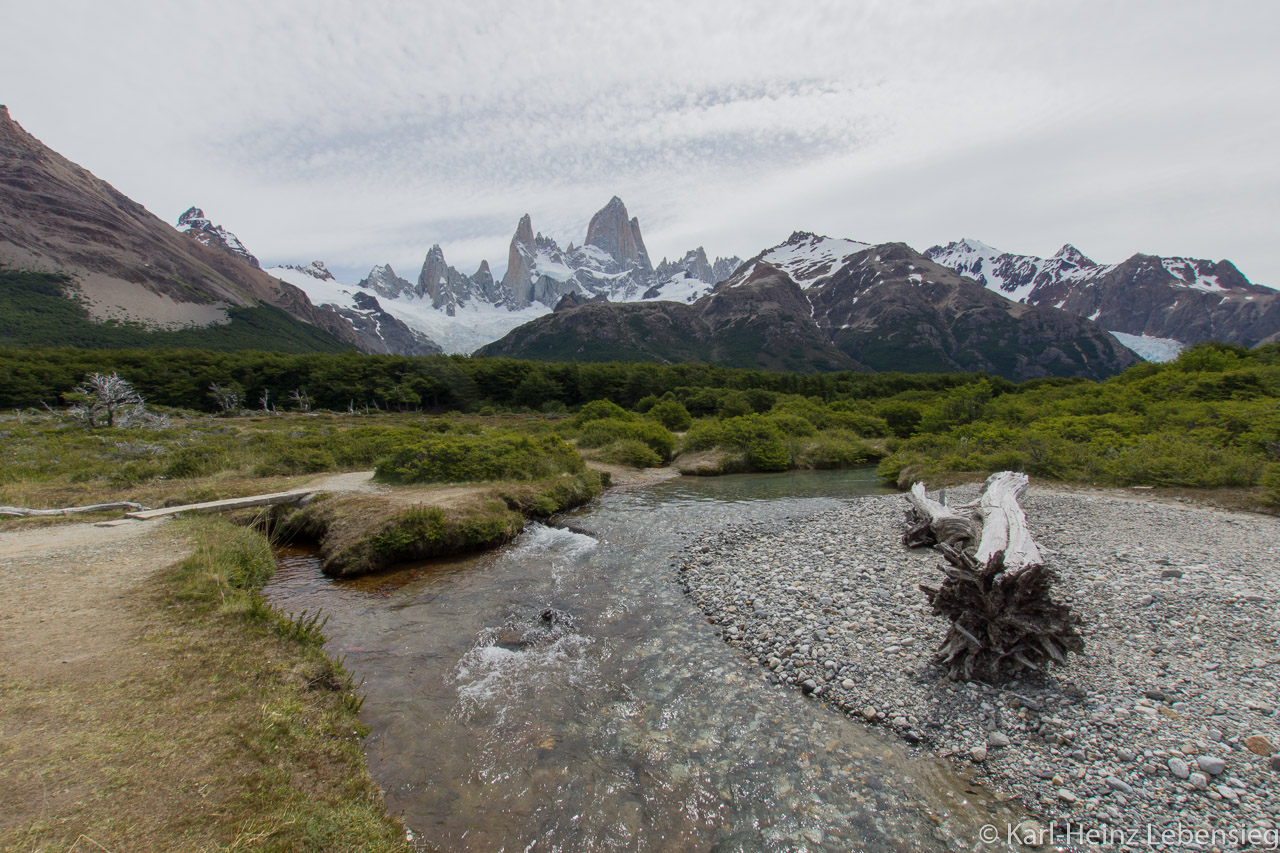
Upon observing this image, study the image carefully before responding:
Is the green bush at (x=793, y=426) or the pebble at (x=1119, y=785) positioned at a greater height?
the pebble at (x=1119, y=785)

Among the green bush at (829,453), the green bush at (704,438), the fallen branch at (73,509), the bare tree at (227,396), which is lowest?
the green bush at (829,453)

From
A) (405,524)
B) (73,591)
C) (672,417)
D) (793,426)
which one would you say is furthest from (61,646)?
(672,417)

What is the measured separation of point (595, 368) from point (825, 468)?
54.8 metres

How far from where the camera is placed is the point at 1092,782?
203 inches

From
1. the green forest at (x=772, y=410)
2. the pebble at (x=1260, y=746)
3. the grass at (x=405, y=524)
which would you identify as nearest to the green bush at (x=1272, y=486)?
the green forest at (x=772, y=410)

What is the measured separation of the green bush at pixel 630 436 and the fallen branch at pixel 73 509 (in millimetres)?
25095

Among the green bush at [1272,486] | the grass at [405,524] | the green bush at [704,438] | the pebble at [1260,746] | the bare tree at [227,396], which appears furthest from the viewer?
the bare tree at [227,396]

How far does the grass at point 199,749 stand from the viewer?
12.6 feet

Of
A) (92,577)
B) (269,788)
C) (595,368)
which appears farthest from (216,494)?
(595,368)

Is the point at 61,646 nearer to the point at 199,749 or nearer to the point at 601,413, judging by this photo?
the point at 199,749

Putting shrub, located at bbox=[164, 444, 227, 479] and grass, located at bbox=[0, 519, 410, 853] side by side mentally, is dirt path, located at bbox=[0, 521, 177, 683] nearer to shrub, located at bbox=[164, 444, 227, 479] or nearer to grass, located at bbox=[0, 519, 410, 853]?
grass, located at bbox=[0, 519, 410, 853]

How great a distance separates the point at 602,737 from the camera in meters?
6.67

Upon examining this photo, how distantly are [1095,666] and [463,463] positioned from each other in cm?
2084

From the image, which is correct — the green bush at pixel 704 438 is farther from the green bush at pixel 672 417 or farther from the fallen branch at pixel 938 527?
the fallen branch at pixel 938 527
